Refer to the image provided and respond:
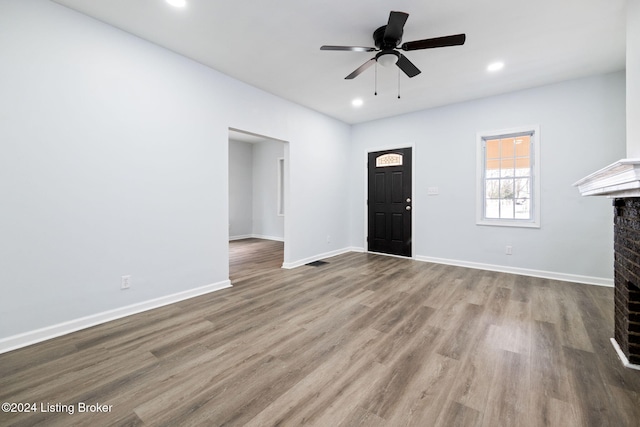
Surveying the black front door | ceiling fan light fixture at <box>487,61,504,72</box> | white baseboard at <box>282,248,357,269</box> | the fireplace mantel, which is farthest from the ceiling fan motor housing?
white baseboard at <box>282,248,357,269</box>

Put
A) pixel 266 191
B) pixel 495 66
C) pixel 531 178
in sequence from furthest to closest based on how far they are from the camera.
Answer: pixel 266 191 < pixel 531 178 < pixel 495 66

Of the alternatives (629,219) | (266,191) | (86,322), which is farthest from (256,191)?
(629,219)

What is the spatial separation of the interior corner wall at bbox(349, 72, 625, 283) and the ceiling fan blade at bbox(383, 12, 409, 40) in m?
2.81

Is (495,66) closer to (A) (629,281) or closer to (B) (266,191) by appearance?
(A) (629,281)

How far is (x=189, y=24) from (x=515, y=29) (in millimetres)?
3213

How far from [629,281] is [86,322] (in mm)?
4384

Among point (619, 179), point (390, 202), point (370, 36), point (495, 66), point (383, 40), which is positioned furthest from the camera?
point (390, 202)

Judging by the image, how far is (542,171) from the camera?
398cm

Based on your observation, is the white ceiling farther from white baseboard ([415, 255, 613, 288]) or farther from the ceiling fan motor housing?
white baseboard ([415, 255, 613, 288])

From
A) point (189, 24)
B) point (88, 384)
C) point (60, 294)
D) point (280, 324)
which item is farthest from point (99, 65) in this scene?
point (280, 324)

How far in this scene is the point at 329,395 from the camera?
5.29 ft

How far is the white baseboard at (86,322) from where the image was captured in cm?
212

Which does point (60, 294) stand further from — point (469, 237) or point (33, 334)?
point (469, 237)

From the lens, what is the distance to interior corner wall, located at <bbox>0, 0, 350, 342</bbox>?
2.13 metres
